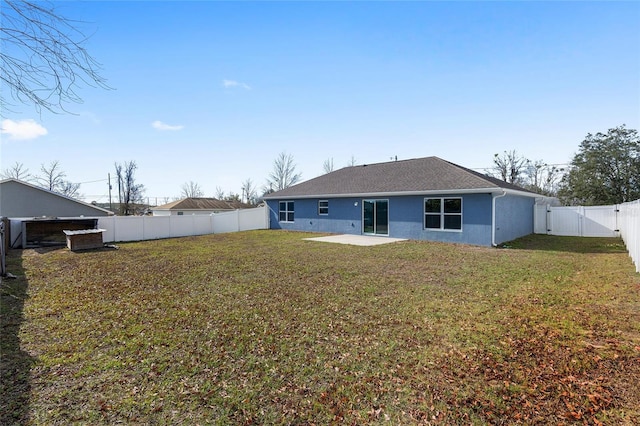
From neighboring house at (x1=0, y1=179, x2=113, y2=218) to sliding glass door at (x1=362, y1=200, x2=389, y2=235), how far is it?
1844cm

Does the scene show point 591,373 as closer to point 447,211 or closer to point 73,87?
point 73,87

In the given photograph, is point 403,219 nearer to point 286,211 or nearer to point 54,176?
point 286,211

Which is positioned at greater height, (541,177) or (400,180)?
(541,177)

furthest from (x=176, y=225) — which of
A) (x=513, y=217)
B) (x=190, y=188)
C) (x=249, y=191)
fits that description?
(x=190, y=188)

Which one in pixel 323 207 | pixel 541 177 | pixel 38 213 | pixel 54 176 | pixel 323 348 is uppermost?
pixel 54 176

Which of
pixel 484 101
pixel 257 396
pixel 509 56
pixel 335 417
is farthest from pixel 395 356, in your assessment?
pixel 484 101

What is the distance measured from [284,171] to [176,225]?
1167 inches

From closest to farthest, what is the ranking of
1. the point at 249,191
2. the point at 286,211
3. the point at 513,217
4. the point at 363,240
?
the point at 513,217 < the point at 363,240 < the point at 286,211 < the point at 249,191

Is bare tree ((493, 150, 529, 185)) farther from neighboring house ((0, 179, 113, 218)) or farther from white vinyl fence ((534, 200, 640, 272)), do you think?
neighboring house ((0, 179, 113, 218))

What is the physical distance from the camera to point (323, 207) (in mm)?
18109

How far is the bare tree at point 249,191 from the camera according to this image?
54812mm

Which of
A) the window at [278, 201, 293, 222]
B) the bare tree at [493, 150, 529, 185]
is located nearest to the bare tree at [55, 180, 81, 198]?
the window at [278, 201, 293, 222]

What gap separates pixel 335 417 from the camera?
7.95ft

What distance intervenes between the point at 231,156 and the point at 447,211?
21062 mm
